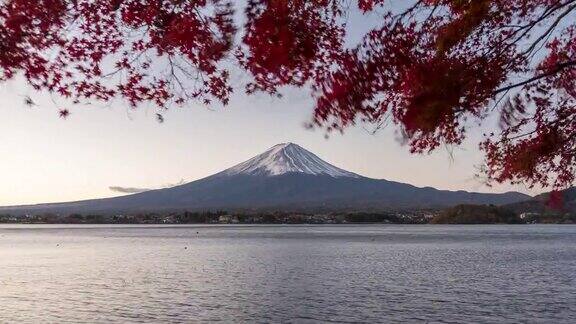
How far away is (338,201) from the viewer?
18375 centimetres

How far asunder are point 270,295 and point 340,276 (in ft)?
22.6

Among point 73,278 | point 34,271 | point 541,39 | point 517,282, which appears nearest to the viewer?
point 541,39

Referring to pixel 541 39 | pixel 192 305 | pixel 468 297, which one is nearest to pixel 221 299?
pixel 192 305

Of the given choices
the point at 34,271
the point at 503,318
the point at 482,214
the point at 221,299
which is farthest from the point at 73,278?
the point at 482,214

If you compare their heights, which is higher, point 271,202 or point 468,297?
point 271,202

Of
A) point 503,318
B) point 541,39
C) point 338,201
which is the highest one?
point 338,201

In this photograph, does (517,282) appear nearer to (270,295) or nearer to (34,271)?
(270,295)

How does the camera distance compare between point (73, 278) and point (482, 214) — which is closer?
point (73, 278)

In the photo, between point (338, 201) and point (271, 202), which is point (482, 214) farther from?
point (271, 202)

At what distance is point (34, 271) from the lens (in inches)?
1170

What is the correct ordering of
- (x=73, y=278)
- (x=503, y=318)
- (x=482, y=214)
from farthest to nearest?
(x=482, y=214), (x=73, y=278), (x=503, y=318)

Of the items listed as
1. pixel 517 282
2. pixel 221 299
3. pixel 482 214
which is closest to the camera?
pixel 221 299

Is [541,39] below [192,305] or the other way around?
the other way around

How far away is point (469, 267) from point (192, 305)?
16.9 m
